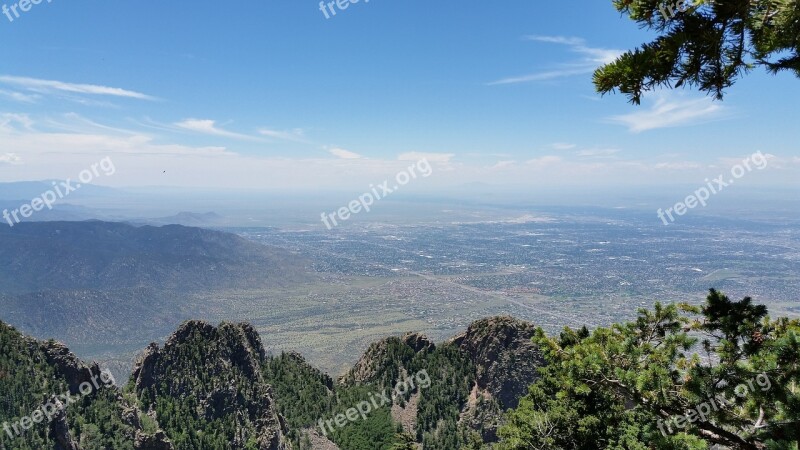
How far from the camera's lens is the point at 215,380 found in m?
68.4

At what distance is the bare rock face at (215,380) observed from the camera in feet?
216

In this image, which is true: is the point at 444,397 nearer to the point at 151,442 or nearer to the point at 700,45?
the point at 151,442

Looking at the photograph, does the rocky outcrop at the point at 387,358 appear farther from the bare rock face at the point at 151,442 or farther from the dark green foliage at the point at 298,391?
the bare rock face at the point at 151,442

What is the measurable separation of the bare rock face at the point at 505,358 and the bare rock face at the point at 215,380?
3459 cm

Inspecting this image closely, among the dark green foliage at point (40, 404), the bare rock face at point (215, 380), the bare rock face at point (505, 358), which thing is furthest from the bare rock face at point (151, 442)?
the bare rock face at point (505, 358)

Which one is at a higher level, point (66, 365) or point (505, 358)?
point (66, 365)

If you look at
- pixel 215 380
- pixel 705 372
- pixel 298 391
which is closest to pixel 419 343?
pixel 298 391

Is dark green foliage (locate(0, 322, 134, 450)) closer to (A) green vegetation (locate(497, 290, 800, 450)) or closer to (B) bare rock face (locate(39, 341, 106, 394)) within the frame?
(B) bare rock face (locate(39, 341, 106, 394))

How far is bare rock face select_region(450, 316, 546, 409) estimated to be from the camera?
2820 inches

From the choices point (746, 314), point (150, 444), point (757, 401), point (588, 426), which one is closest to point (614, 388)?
point (757, 401)

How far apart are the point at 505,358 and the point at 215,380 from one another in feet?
154

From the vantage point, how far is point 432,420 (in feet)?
237

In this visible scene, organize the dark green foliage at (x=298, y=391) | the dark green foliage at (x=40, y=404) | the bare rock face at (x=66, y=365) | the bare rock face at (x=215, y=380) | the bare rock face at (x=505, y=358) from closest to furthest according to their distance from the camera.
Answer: the dark green foliage at (x=40, y=404), the bare rock face at (x=66, y=365), the bare rock face at (x=215, y=380), the bare rock face at (x=505, y=358), the dark green foliage at (x=298, y=391)

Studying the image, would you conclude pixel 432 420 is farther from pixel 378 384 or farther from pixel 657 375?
pixel 657 375
